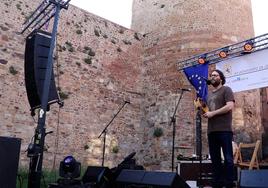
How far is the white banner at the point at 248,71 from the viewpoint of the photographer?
26.8ft

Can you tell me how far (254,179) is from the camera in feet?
11.4

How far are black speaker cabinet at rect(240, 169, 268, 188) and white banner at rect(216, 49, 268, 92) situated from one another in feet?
16.2

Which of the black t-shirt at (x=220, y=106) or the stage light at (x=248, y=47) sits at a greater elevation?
the stage light at (x=248, y=47)

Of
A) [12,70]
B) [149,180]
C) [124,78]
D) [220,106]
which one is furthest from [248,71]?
[12,70]

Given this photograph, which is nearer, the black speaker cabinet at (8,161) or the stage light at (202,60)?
the black speaker cabinet at (8,161)

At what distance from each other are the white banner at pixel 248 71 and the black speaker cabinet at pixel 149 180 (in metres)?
5.10

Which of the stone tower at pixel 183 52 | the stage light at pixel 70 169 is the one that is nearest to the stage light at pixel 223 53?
the stone tower at pixel 183 52

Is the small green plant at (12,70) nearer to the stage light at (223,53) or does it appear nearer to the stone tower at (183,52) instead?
the stone tower at (183,52)

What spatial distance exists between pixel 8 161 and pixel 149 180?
5.20 ft

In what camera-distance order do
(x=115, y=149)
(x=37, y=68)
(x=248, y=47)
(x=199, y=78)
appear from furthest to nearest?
(x=115, y=149) < (x=199, y=78) < (x=248, y=47) < (x=37, y=68)

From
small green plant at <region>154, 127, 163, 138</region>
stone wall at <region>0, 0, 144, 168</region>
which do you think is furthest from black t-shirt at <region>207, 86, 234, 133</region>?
small green plant at <region>154, 127, 163, 138</region>

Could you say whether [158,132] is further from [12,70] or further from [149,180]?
[149,180]

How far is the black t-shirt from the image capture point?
164 inches

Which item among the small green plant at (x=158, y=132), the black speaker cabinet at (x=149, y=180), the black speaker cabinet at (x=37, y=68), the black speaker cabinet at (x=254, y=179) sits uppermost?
the black speaker cabinet at (x=37, y=68)
